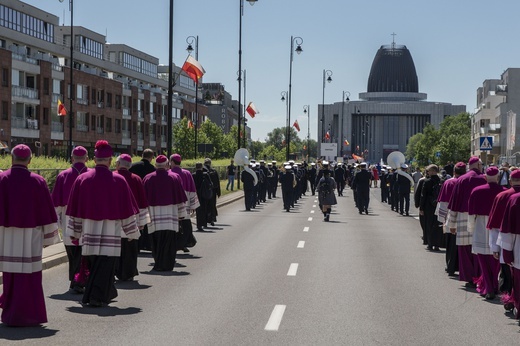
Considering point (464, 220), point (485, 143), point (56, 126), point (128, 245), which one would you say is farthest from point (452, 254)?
point (56, 126)

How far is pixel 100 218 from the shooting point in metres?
9.97

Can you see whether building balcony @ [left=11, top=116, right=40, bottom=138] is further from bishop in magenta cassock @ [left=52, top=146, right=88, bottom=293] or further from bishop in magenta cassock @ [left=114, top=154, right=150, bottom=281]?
bishop in magenta cassock @ [left=52, top=146, right=88, bottom=293]

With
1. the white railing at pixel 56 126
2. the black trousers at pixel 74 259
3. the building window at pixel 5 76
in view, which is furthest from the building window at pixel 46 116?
the black trousers at pixel 74 259

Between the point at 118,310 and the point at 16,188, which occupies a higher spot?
the point at 16,188

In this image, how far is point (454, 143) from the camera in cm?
11856

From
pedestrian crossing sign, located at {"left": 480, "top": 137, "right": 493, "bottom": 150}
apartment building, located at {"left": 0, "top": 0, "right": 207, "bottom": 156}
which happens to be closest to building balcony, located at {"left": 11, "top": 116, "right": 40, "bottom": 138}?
apartment building, located at {"left": 0, "top": 0, "right": 207, "bottom": 156}

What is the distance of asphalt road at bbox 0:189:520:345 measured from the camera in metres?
8.12

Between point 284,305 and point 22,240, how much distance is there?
3.19m

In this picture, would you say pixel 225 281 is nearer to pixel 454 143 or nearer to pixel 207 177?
pixel 207 177

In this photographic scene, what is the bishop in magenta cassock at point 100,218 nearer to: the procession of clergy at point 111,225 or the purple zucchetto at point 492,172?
the procession of clergy at point 111,225

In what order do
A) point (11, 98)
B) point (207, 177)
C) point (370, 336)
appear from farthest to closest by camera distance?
point (11, 98) < point (207, 177) < point (370, 336)

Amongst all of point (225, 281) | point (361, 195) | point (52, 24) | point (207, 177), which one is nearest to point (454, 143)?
point (52, 24)

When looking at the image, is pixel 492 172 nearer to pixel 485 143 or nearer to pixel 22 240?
pixel 22 240

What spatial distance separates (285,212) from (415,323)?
23.4 m
